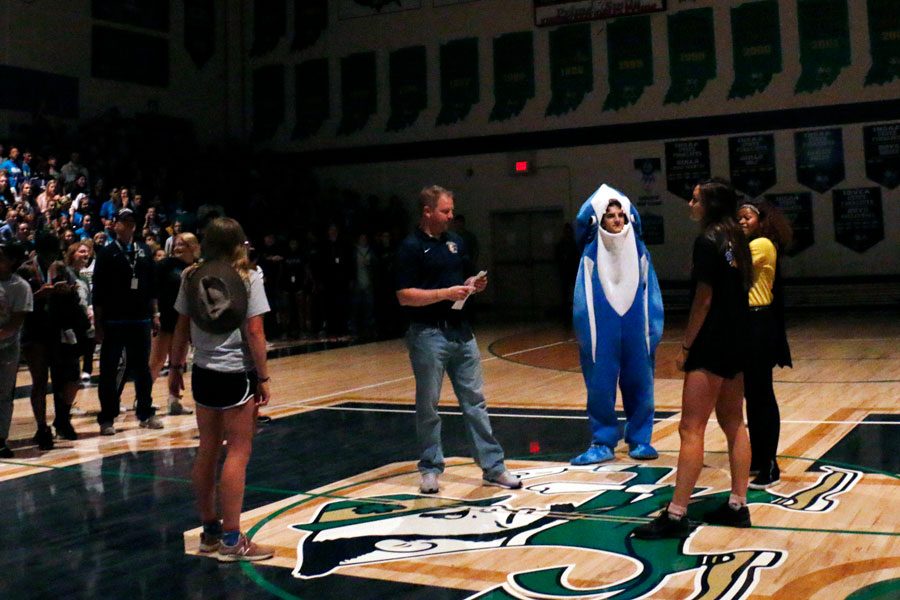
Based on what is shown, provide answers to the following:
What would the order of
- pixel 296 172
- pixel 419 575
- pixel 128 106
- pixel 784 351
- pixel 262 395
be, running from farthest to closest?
pixel 296 172, pixel 128 106, pixel 784 351, pixel 262 395, pixel 419 575

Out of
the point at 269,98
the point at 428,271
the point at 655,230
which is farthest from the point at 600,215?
the point at 269,98

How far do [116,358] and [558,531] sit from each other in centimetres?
A: 437

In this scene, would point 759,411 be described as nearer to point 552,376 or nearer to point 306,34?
point 552,376

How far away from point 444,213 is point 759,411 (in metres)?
1.97

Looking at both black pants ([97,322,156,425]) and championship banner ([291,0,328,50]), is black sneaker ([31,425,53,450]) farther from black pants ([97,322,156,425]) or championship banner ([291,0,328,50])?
championship banner ([291,0,328,50])

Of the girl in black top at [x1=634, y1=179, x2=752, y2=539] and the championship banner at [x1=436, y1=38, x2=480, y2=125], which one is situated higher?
the championship banner at [x1=436, y1=38, x2=480, y2=125]

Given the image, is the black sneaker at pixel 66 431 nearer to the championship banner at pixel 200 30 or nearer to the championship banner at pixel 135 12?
the championship banner at pixel 135 12

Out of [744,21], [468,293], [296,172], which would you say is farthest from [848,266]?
[468,293]

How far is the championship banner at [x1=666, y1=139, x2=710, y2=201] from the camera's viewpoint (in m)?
18.8

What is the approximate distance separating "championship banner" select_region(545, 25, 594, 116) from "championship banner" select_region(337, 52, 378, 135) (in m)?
4.06

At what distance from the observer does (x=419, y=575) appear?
4.01 m

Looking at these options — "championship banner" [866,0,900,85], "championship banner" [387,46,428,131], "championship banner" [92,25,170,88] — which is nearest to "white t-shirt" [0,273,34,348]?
"championship banner" [92,25,170,88]

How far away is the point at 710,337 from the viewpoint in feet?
14.1

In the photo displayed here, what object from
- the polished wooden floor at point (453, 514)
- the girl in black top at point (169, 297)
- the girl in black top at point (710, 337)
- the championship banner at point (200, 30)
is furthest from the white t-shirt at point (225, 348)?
the championship banner at point (200, 30)
